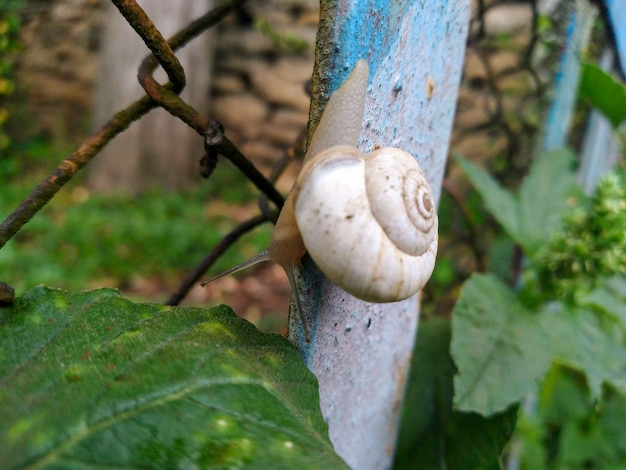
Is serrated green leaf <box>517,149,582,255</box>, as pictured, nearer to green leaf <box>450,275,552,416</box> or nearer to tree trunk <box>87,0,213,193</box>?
green leaf <box>450,275,552,416</box>

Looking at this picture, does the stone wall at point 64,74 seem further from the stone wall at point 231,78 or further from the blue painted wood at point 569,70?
the blue painted wood at point 569,70

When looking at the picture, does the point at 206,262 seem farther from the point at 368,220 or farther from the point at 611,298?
the point at 611,298

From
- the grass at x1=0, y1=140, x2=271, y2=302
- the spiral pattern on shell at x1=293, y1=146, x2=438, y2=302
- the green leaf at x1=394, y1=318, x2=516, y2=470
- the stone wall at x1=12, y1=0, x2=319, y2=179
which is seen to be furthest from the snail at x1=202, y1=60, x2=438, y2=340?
the stone wall at x1=12, y1=0, x2=319, y2=179

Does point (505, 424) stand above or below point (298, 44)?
below

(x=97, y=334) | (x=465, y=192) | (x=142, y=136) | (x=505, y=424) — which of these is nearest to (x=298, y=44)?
(x=465, y=192)

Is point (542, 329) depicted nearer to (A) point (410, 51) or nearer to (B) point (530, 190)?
(B) point (530, 190)

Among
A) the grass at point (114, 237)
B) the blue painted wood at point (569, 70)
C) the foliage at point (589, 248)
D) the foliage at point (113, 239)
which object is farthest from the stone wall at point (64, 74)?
the foliage at point (589, 248)

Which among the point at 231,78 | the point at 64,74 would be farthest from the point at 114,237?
the point at 64,74
